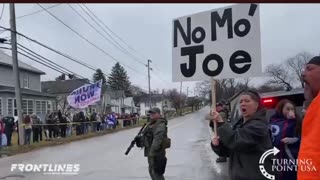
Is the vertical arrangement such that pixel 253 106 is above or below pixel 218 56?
below

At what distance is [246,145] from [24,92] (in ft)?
149

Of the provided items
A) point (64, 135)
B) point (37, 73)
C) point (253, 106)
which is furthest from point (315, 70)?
point (37, 73)

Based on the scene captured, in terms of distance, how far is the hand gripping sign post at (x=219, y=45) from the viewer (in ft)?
16.0

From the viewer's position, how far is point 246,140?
162 inches

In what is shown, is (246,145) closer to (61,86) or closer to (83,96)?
(83,96)

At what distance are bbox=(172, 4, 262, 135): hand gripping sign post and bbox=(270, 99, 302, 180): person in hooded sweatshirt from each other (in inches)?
45.0

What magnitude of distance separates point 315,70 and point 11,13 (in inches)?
957

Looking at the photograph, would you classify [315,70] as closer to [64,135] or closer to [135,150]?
[135,150]

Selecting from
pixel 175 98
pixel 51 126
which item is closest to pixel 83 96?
pixel 51 126

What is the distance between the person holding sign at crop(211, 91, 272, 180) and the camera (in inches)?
161

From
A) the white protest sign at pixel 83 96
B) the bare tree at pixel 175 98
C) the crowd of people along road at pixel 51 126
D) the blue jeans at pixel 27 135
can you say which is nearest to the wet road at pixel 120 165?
the crowd of people along road at pixel 51 126

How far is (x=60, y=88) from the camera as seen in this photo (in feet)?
265

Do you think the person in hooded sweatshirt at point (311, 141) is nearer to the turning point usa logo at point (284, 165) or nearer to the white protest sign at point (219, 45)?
the turning point usa logo at point (284, 165)

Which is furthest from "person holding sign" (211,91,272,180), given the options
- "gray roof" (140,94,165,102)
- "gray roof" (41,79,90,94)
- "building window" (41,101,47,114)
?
"gray roof" (140,94,165,102)
